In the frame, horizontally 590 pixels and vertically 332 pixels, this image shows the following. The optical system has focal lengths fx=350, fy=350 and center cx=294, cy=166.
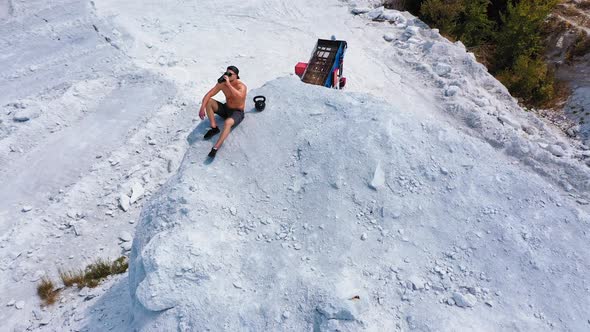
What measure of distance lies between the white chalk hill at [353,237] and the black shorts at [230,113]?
0.60 feet

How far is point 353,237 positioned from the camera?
14.3ft

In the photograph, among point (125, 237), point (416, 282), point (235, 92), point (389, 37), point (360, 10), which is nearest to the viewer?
point (416, 282)

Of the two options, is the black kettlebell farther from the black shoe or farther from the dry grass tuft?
the dry grass tuft

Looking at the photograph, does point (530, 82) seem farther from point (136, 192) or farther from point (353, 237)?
point (136, 192)

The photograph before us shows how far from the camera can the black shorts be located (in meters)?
5.52

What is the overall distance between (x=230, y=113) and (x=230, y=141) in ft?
1.78

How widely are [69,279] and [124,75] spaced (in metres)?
6.23

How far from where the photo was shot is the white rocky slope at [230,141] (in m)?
4.39

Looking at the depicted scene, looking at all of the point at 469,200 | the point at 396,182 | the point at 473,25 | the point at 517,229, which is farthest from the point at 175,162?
→ the point at 473,25

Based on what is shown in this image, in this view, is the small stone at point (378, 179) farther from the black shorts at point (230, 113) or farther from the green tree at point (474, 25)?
the green tree at point (474, 25)

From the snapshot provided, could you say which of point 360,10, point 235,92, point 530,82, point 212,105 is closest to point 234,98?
point 235,92

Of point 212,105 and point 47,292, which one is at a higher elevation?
point 212,105

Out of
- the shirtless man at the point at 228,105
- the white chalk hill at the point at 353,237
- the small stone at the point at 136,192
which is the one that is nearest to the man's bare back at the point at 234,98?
the shirtless man at the point at 228,105

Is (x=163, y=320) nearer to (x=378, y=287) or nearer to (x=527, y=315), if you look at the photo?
(x=378, y=287)
